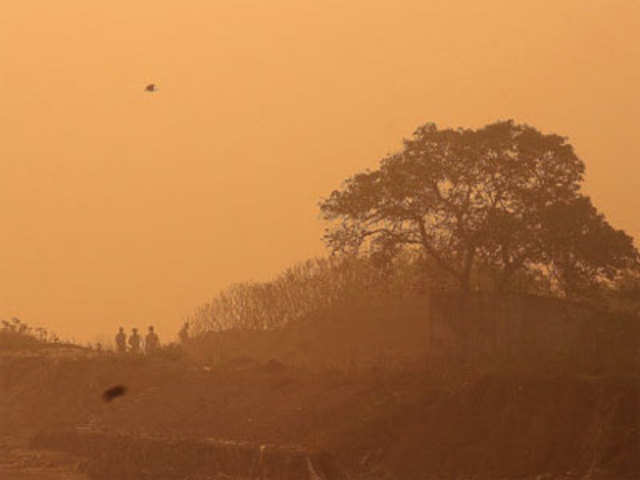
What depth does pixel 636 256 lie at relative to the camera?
84.0 ft

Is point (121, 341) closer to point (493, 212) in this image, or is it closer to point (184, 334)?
point (184, 334)

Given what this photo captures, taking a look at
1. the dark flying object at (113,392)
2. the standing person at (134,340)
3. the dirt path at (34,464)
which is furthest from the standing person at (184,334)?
the dirt path at (34,464)

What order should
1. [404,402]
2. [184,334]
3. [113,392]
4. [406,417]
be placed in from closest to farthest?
[406,417]
[404,402]
[113,392]
[184,334]

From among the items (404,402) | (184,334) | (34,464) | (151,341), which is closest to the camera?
(404,402)

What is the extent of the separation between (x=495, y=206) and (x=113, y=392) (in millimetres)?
11255

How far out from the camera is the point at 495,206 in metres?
26.2

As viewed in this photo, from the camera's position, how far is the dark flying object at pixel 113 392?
2719cm

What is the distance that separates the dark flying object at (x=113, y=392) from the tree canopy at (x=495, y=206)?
7.52 meters

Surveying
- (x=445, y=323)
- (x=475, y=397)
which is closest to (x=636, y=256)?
(x=445, y=323)

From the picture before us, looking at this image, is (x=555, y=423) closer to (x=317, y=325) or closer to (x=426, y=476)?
(x=426, y=476)

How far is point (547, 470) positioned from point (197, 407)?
9.86 meters

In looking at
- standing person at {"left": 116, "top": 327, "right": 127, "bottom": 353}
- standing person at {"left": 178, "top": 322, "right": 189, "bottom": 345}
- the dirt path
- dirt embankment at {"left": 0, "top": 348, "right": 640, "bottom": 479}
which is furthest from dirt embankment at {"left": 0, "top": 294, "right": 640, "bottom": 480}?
standing person at {"left": 178, "top": 322, "right": 189, "bottom": 345}

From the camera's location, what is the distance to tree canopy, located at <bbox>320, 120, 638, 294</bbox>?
25516mm

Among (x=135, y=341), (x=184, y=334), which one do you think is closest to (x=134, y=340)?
(x=135, y=341)
